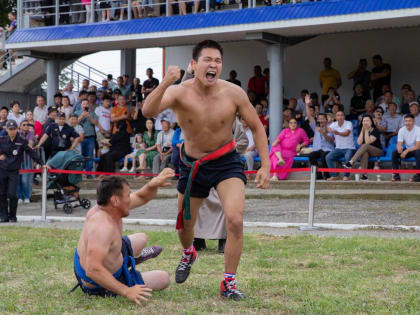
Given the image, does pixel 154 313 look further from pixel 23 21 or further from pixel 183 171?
pixel 23 21

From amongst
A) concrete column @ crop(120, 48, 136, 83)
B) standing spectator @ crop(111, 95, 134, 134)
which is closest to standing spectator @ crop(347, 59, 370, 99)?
standing spectator @ crop(111, 95, 134, 134)

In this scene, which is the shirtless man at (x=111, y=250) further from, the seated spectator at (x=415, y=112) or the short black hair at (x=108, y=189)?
the seated spectator at (x=415, y=112)

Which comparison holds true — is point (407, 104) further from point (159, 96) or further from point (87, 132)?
point (159, 96)

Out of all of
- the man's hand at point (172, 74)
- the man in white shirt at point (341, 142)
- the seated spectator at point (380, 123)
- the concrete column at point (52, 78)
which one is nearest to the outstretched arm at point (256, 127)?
the man's hand at point (172, 74)

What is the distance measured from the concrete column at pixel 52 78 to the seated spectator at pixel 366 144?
10363mm

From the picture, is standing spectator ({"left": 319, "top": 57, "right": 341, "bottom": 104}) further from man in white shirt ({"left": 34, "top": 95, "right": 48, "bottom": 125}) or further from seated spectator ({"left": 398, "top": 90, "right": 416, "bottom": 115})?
man in white shirt ({"left": 34, "top": 95, "right": 48, "bottom": 125})

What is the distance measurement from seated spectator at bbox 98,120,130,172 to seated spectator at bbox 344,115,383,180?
19.1 feet

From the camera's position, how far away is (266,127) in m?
17.7

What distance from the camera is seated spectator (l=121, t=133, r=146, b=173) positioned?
1734 centimetres

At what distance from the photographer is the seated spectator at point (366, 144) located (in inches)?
586

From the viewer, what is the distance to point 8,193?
12281mm

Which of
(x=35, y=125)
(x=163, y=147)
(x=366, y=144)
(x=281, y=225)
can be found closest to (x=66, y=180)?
(x=163, y=147)

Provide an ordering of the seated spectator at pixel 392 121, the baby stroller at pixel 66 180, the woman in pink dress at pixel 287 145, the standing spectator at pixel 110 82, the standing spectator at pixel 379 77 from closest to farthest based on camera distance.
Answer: the baby stroller at pixel 66 180, the seated spectator at pixel 392 121, the woman in pink dress at pixel 287 145, the standing spectator at pixel 379 77, the standing spectator at pixel 110 82

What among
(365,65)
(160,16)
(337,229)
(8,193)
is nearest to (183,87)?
(337,229)
